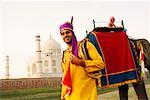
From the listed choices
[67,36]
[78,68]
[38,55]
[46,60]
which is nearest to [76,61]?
[78,68]

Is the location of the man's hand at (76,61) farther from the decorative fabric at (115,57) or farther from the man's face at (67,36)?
the decorative fabric at (115,57)

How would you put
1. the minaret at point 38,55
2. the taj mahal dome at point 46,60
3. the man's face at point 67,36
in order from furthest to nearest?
the taj mahal dome at point 46,60
the minaret at point 38,55
the man's face at point 67,36

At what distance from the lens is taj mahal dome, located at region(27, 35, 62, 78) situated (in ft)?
125

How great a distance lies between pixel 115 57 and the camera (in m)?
3.72

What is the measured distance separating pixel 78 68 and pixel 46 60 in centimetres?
4016

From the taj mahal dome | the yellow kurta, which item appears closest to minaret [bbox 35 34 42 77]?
the taj mahal dome

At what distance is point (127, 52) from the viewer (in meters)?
3.99

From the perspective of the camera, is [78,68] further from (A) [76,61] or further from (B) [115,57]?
(B) [115,57]

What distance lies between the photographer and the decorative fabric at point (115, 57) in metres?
3.43

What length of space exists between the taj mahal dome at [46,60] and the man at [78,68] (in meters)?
32.0

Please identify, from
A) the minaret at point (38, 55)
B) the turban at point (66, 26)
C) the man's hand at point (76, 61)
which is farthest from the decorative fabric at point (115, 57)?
the minaret at point (38, 55)

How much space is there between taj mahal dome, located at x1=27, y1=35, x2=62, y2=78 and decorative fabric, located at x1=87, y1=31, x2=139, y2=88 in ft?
102

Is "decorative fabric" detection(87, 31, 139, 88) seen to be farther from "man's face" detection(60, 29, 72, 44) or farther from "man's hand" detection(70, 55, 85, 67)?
"man's hand" detection(70, 55, 85, 67)

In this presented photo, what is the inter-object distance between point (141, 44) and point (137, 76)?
27.7 inches
